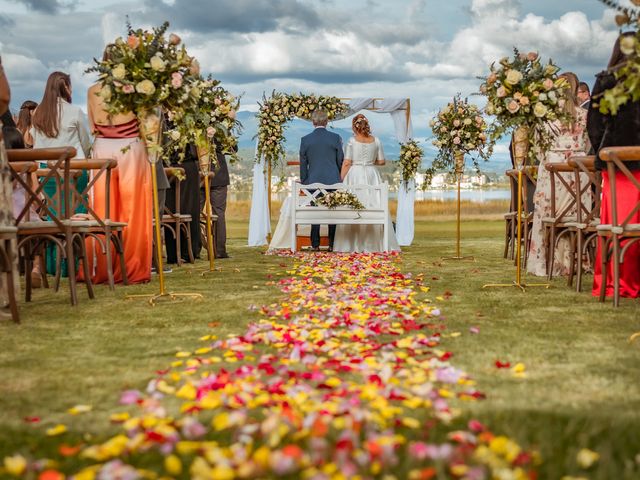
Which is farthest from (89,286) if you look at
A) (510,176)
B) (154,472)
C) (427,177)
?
(427,177)

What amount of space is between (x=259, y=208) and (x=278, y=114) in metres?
1.67

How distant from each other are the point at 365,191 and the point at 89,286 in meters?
6.26

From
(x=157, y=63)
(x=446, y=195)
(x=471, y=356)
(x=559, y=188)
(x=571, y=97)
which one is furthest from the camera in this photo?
(x=446, y=195)

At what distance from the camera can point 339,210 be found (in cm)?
1153

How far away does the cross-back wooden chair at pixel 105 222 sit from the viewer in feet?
21.6

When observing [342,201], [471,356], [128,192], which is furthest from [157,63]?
[342,201]

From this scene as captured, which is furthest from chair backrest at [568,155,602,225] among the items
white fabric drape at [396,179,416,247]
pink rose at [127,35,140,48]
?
white fabric drape at [396,179,416,247]

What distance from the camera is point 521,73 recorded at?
635 centimetres

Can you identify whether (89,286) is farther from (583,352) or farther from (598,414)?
Result: (598,414)

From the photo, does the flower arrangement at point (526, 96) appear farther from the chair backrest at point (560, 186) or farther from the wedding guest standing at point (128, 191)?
the wedding guest standing at point (128, 191)

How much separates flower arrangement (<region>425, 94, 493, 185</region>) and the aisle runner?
561cm

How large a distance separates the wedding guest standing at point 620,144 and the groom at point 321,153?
19.4ft

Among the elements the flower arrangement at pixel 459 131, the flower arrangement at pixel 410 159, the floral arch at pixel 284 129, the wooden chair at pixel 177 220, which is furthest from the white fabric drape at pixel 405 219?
the wooden chair at pixel 177 220

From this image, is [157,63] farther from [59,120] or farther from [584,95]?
[584,95]
